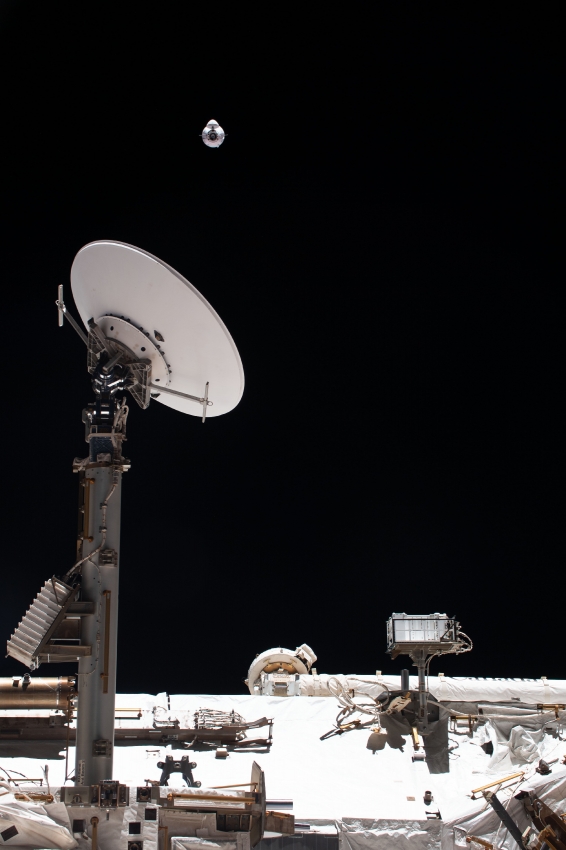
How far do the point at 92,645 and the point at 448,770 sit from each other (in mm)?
5844

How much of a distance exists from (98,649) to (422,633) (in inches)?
240

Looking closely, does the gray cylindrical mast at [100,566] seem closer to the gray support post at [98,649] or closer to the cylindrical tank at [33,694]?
the gray support post at [98,649]

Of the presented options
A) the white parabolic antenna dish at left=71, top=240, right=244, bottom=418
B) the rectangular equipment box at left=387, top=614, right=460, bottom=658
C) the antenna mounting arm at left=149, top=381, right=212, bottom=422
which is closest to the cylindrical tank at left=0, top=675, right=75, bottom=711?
the antenna mounting arm at left=149, top=381, right=212, bottom=422

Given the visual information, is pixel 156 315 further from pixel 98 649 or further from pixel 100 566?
→ pixel 98 649

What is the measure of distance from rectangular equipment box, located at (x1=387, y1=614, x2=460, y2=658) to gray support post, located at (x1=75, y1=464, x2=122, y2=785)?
546cm

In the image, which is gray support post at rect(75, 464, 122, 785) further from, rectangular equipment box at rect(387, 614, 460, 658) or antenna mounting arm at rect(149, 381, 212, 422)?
rectangular equipment box at rect(387, 614, 460, 658)

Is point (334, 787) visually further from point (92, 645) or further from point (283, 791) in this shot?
point (92, 645)

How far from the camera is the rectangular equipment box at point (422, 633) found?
46.0ft

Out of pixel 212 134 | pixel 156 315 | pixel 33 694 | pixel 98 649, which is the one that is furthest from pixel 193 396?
pixel 212 134

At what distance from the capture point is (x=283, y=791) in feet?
37.1

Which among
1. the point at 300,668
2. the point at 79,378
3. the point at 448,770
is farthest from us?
the point at 79,378

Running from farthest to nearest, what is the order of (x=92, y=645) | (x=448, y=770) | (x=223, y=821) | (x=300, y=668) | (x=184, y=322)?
(x=300, y=668)
(x=448, y=770)
(x=184, y=322)
(x=92, y=645)
(x=223, y=821)

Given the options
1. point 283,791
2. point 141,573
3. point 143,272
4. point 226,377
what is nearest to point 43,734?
point 283,791

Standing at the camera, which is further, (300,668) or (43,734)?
(300,668)
